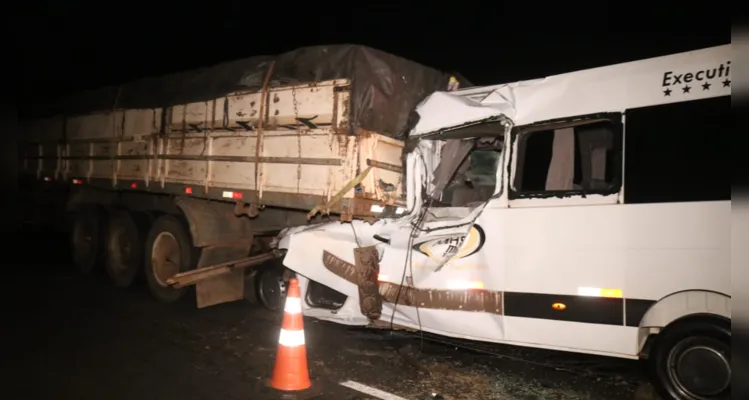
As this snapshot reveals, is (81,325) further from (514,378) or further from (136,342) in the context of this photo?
(514,378)

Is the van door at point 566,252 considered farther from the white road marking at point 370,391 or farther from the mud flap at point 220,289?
the mud flap at point 220,289

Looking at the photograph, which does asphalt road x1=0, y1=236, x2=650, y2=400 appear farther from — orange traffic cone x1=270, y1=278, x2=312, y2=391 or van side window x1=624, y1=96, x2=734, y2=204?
van side window x1=624, y1=96, x2=734, y2=204

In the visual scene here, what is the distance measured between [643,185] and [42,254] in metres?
12.9

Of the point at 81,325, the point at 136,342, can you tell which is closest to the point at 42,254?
the point at 81,325

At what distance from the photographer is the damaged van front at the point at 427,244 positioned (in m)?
5.03

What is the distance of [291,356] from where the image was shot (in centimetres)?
448

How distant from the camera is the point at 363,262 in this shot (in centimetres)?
567

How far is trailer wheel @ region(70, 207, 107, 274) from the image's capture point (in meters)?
9.32

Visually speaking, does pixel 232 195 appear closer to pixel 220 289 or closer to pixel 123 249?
pixel 220 289

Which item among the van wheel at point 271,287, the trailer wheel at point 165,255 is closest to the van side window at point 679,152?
the van wheel at point 271,287

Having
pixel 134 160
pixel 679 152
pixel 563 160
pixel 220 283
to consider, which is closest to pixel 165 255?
pixel 220 283

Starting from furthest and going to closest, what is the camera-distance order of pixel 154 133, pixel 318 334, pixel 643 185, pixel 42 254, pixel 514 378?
pixel 42 254, pixel 154 133, pixel 318 334, pixel 514 378, pixel 643 185

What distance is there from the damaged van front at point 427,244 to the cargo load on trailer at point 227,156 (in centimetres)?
36

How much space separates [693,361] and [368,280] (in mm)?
3019
